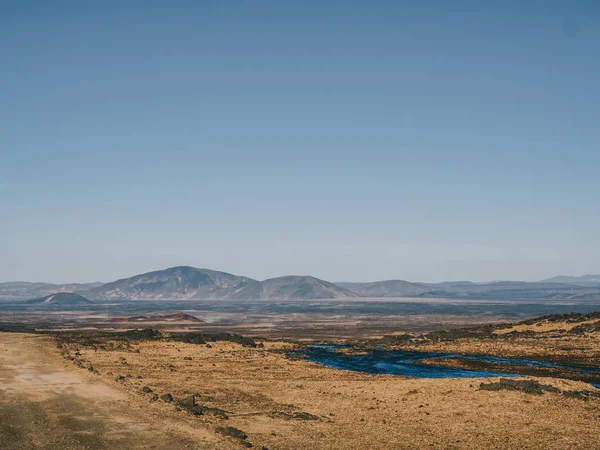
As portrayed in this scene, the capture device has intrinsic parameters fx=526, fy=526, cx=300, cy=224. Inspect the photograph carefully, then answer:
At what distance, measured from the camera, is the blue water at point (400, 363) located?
47.0 meters

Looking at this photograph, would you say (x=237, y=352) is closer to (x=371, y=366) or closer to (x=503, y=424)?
(x=371, y=366)

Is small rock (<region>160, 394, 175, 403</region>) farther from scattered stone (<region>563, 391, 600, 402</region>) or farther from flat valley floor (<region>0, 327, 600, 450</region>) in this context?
scattered stone (<region>563, 391, 600, 402</region>)

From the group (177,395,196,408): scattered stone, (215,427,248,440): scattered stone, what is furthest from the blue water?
(215,427,248,440): scattered stone

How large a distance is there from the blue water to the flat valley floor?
21.1 ft

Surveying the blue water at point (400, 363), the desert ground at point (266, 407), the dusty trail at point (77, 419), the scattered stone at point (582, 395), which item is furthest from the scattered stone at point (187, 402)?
the blue water at point (400, 363)

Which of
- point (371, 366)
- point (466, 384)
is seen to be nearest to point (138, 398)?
point (466, 384)

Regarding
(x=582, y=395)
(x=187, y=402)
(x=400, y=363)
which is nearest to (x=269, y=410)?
(x=187, y=402)

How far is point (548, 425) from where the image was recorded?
2559 centimetres

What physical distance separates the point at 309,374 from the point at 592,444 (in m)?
25.1

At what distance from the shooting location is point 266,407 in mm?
30125

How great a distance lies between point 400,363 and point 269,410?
Answer: 2954 centimetres

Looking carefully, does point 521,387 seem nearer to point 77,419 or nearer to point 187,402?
point 187,402

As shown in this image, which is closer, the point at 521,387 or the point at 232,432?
the point at 232,432

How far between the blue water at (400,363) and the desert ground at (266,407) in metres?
4.66
